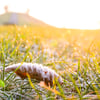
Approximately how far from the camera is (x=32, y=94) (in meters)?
1.31

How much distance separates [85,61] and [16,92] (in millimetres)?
792

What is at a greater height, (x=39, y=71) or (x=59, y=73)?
(x=39, y=71)

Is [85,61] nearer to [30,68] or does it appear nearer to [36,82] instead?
[36,82]

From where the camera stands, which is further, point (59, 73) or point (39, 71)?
point (59, 73)

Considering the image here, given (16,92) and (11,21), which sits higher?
(11,21)

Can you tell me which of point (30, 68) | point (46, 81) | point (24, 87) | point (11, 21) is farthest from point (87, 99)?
point (11, 21)

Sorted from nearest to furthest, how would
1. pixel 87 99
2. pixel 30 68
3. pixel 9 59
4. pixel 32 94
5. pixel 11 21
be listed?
pixel 87 99, pixel 30 68, pixel 32 94, pixel 9 59, pixel 11 21

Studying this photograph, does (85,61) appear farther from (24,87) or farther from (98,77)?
(24,87)

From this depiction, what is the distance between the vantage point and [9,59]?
78.2 inches

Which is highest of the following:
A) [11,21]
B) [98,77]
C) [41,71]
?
[11,21]

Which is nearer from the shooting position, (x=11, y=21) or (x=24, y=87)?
(x=24, y=87)

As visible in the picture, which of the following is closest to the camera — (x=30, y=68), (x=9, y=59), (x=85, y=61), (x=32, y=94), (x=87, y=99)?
(x=87, y=99)

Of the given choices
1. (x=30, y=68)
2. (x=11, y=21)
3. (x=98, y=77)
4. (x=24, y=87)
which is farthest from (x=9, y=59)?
(x=11, y=21)

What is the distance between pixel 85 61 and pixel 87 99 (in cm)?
65
